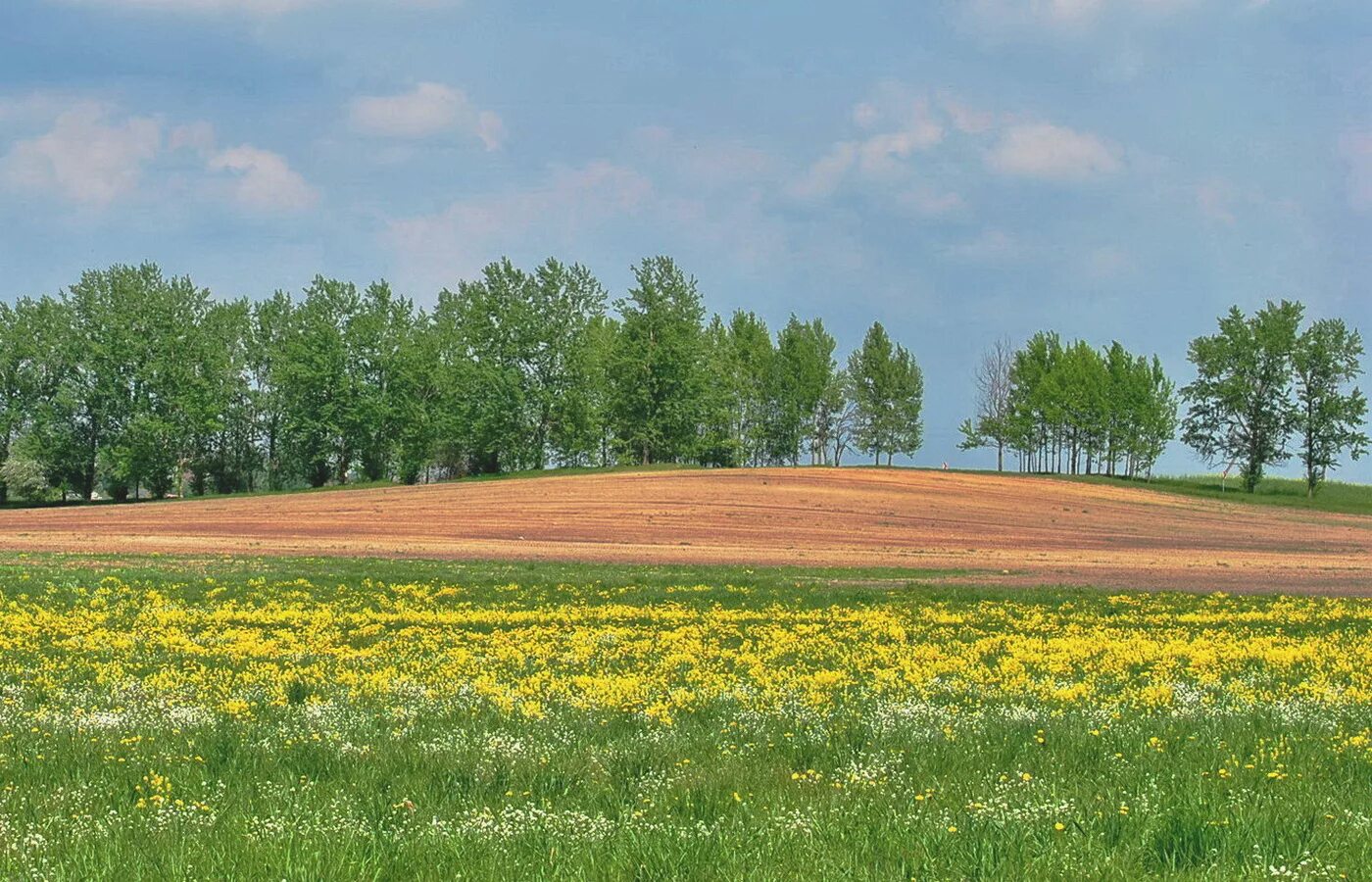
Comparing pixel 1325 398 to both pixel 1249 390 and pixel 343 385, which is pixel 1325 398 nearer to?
pixel 1249 390

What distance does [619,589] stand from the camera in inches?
1099

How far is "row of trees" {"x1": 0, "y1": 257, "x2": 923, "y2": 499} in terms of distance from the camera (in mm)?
97250

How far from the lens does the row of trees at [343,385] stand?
3829 inches

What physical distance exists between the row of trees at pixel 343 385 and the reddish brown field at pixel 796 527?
1766 cm

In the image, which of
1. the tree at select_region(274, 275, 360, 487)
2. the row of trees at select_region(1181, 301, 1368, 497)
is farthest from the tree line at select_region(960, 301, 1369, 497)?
the tree at select_region(274, 275, 360, 487)

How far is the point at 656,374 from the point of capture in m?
103

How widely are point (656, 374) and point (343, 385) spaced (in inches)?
1135

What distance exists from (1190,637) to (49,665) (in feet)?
59.2

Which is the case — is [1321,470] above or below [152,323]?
below

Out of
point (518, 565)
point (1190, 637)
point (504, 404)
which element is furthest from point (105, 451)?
point (1190, 637)

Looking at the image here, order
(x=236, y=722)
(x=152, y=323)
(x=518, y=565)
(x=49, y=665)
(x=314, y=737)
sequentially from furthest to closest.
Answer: (x=152, y=323) → (x=518, y=565) → (x=49, y=665) → (x=236, y=722) → (x=314, y=737)

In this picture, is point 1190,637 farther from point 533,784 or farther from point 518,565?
point 518,565

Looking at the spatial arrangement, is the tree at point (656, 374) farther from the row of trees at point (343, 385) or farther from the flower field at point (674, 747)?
the flower field at point (674, 747)

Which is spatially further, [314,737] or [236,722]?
[236,722]
